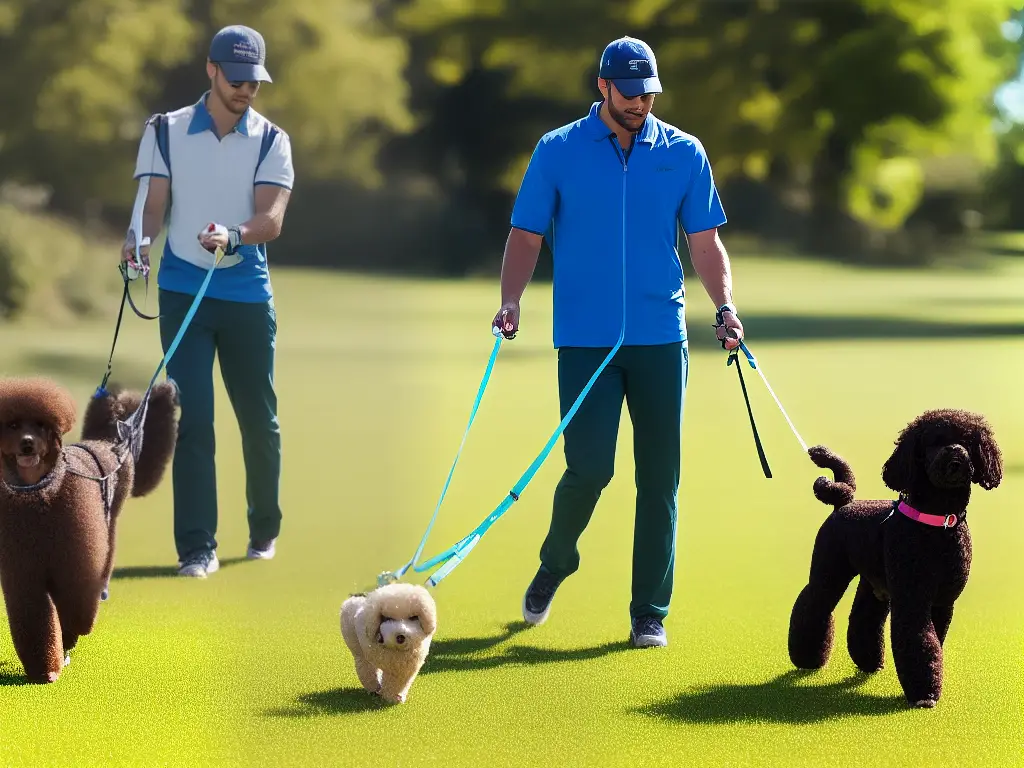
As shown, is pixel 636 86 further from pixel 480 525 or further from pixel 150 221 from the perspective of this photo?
pixel 150 221

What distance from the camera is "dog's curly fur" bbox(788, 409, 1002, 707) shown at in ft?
15.9

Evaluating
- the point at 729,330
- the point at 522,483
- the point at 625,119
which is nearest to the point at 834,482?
the point at 729,330

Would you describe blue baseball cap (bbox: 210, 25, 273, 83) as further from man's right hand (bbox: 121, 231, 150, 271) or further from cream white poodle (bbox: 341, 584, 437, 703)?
cream white poodle (bbox: 341, 584, 437, 703)

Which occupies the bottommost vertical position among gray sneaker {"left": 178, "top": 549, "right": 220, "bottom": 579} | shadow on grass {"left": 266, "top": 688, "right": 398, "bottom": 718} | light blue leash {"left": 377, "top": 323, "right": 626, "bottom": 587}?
shadow on grass {"left": 266, "top": 688, "right": 398, "bottom": 718}

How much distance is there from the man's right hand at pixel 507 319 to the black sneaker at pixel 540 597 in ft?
3.44

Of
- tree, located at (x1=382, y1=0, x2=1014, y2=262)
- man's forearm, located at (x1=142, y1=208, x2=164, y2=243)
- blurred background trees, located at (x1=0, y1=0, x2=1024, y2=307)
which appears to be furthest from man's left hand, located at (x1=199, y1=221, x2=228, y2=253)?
tree, located at (x1=382, y1=0, x2=1014, y2=262)

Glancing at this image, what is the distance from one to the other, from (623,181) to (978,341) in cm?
1512

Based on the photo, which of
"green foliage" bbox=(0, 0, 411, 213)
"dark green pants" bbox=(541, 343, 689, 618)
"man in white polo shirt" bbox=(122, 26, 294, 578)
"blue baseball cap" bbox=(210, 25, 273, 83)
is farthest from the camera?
"green foliage" bbox=(0, 0, 411, 213)

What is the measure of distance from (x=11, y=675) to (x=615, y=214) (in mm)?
2616

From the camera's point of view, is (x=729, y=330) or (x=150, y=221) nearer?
(x=729, y=330)

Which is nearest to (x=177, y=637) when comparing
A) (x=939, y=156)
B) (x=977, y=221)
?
(x=977, y=221)

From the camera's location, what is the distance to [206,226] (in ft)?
22.1

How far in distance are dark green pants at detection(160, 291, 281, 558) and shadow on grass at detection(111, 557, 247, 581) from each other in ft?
0.43

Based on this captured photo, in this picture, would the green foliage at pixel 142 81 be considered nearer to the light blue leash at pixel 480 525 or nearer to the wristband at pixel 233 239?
the wristband at pixel 233 239
